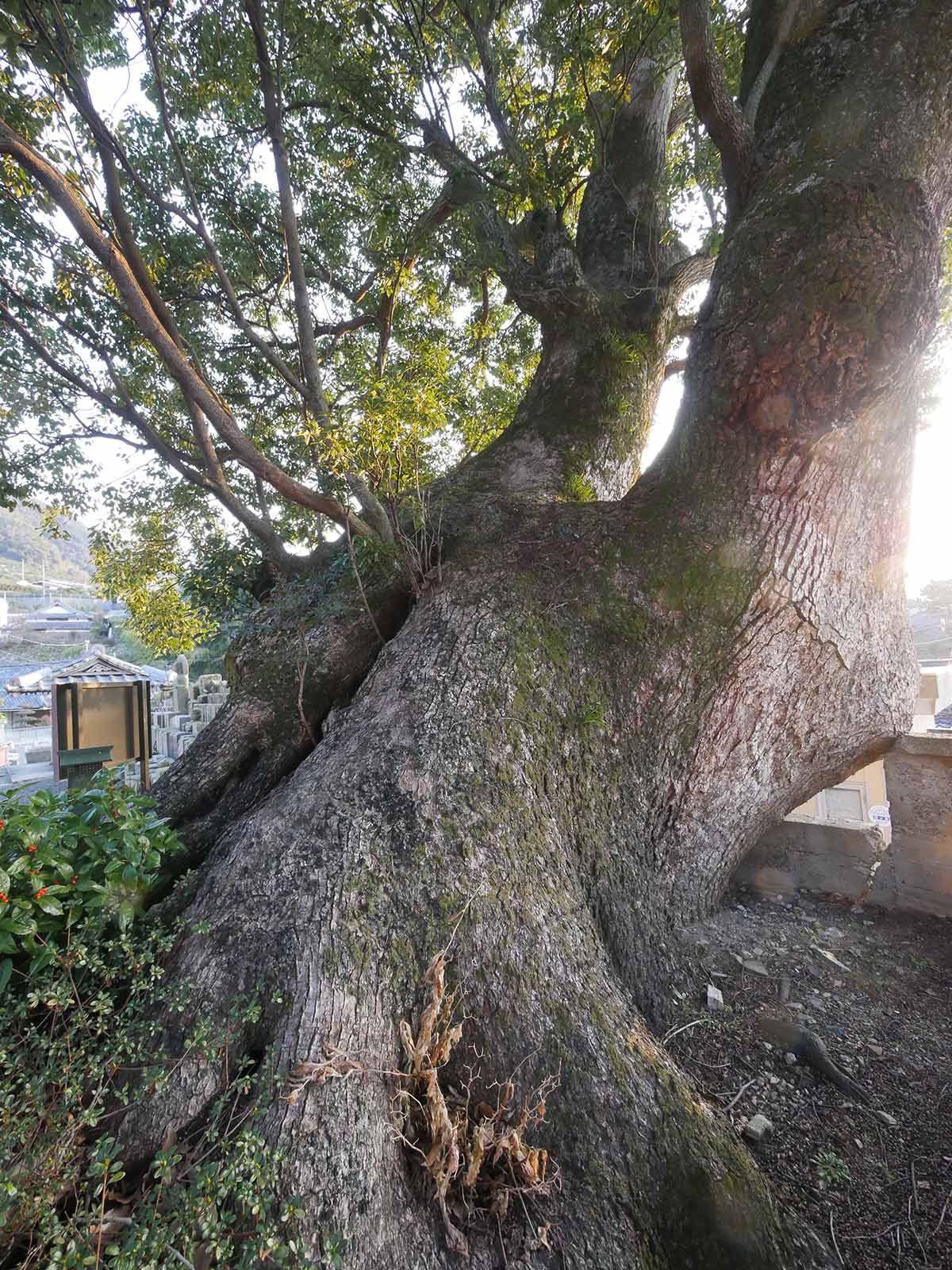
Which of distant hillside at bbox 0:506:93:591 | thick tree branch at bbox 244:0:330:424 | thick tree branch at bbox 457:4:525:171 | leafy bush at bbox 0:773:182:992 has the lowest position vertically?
leafy bush at bbox 0:773:182:992

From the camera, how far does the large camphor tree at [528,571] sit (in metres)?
1.53

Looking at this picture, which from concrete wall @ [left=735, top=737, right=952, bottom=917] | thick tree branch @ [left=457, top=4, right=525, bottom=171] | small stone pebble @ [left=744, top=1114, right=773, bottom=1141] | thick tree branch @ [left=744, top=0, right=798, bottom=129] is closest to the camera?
small stone pebble @ [left=744, top=1114, right=773, bottom=1141]

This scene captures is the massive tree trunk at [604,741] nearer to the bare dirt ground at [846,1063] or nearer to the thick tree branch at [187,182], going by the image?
the bare dirt ground at [846,1063]

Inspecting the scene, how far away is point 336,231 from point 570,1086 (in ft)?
21.3

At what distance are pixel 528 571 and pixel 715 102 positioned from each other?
2.60 metres

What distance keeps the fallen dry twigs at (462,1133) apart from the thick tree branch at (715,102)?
4095 mm

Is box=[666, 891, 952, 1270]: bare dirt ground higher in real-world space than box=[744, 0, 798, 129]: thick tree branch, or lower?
lower

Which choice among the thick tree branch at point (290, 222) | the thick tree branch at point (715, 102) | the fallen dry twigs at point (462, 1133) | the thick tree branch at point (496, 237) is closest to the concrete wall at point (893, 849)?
the fallen dry twigs at point (462, 1133)

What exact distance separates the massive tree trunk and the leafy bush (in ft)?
0.91

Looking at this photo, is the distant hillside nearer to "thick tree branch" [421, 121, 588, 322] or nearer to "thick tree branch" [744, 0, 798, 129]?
"thick tree branch" [421, 121, 588, 322]

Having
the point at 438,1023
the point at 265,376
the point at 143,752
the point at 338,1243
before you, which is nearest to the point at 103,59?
the point at 265,376

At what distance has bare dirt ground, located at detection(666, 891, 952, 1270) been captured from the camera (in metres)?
1.61

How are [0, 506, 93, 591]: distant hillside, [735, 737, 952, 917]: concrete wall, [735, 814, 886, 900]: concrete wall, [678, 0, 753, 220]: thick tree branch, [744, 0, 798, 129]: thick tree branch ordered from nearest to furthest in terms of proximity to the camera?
[678, 0, 753, 220]: thick tree branch
[744, 0, 798, 129]: thick tree branch
[735, 737, 952, 917]: concrete wall
[735, 814, 886, 900]: concrete wall
[0, 506, 93, 591]: distant hillside

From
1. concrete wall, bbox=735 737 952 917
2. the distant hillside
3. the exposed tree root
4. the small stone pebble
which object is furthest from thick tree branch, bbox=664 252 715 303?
the distant hillside
